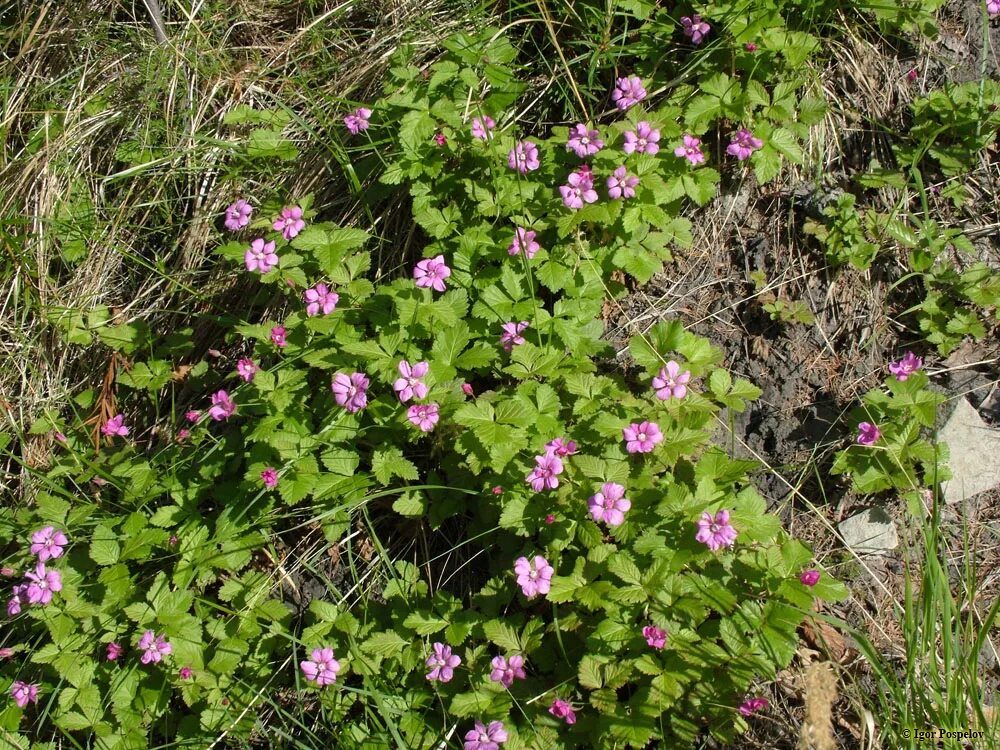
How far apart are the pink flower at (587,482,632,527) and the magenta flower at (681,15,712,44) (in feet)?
6.55

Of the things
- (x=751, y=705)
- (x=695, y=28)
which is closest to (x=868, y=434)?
(x=751, y=705)

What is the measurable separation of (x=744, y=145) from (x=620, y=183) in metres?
0.56

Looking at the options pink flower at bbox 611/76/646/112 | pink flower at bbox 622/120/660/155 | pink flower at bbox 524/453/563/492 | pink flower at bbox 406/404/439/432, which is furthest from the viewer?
pink flower at bbox 611/76/646/112

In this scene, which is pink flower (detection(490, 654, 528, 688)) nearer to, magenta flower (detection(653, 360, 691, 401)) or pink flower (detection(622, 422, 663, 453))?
pink flower (detection(622, 422, 663, 453))

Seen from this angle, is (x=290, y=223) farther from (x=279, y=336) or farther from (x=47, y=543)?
(x=47, y=543)

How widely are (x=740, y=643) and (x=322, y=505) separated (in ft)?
5.06

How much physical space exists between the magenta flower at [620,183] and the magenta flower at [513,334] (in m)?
0.59

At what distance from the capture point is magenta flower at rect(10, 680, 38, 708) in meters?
2.84

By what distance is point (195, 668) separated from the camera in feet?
9.09

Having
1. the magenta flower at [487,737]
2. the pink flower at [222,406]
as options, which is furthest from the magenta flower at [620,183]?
the magenta flower at [487,737]

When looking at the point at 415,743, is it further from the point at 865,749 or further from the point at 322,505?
the point at 865,749

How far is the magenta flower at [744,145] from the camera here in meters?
3.04

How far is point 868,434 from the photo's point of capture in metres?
2.83

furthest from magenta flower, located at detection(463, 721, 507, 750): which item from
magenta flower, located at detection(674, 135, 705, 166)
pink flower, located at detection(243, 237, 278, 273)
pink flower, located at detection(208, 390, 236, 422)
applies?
magenta flower, located at detection(674, 135, 705, 166)
